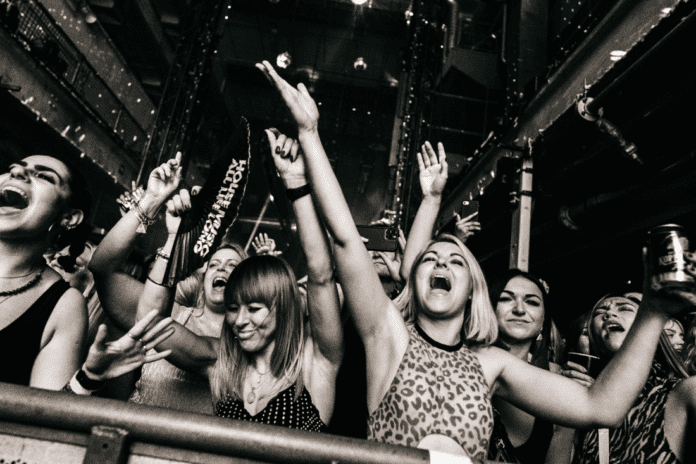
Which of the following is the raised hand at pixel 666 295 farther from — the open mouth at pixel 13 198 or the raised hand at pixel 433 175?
the open mouth at pixel 13 198

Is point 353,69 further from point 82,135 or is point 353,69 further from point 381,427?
point 381,427

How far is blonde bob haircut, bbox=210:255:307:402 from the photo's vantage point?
154 cm

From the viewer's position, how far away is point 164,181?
1.91 metres

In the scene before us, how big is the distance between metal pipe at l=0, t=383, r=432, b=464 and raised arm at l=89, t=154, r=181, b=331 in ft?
3.19

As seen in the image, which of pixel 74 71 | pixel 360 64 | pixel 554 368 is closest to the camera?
pixel 554 368

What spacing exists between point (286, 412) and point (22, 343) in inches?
32.4

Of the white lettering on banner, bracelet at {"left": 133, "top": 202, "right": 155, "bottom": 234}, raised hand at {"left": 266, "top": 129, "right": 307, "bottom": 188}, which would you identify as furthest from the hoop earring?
raised hand at {"left": 266, "top": 129, "right": 307, "bottom": 188}

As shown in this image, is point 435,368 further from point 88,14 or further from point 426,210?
point 88,14

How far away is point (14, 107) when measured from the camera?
326 inches

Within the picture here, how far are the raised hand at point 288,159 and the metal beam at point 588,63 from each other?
9.52ft

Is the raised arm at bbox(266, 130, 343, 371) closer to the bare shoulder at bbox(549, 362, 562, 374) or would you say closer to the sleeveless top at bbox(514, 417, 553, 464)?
the sleeveless top at bbox(514, 417, 553, 464)

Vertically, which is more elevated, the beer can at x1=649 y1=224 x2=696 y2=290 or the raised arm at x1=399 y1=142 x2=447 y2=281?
the raised arm at x1=399 y1=142 x2=447 y2=281

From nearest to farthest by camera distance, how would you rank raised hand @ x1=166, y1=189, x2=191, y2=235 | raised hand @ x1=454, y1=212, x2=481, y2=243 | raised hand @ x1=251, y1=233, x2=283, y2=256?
1. raised hand @ x1=166, y1=189, x2=191, y2=235
2. raised hand @ x1=454, y1=212, x2=481, y2=243
3. raised hand @ x1=251, y1=233, x2=283, y2=256

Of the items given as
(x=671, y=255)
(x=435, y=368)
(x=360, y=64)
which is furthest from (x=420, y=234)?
(x=360, y=64)
